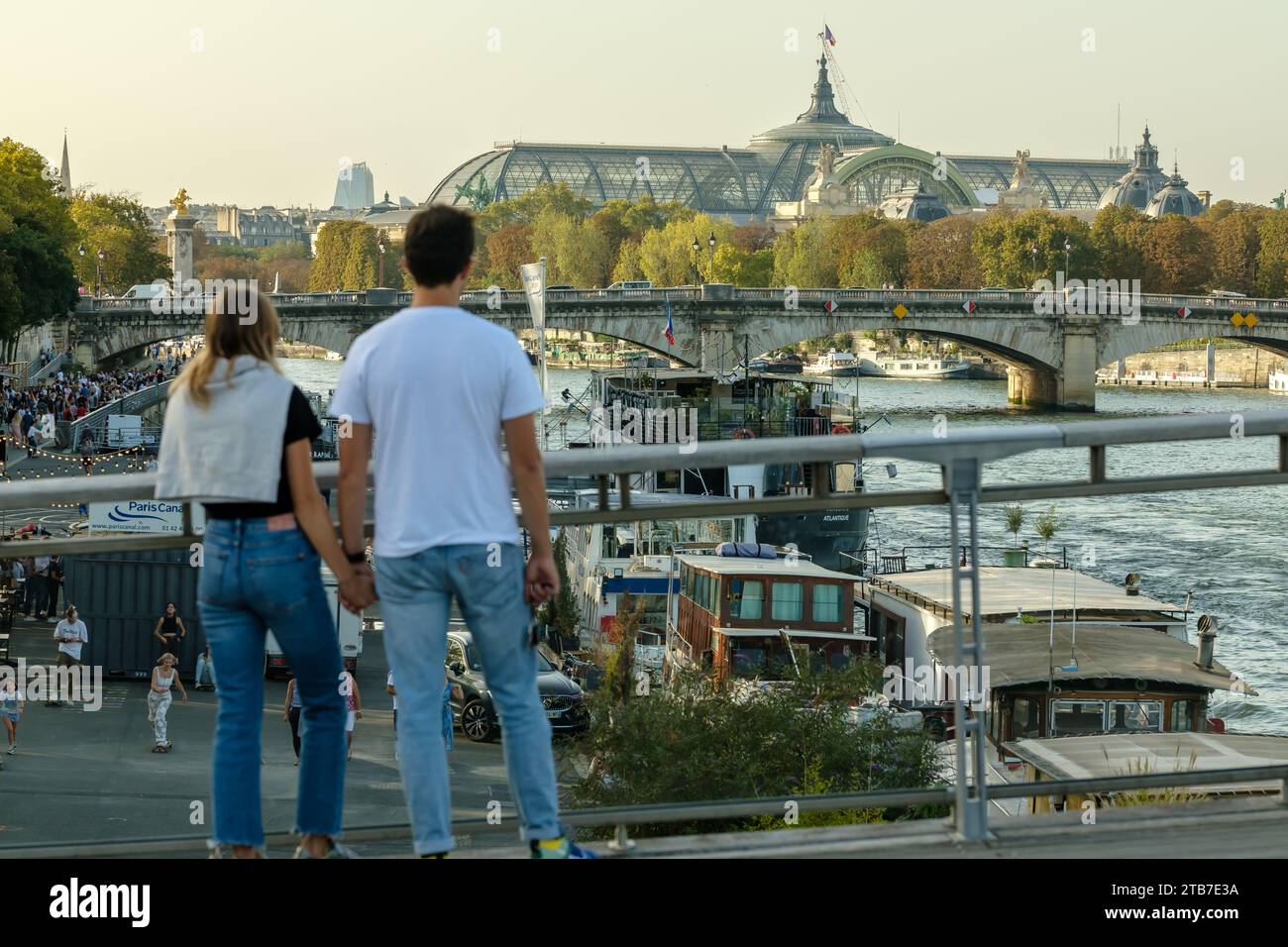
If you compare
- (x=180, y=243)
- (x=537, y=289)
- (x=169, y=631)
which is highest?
(x=180, y=243)

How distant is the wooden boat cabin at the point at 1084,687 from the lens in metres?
13.3

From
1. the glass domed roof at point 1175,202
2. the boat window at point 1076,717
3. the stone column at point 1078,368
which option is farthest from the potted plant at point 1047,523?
the glass domed roof at point 1175,202

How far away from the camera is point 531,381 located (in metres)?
3.35

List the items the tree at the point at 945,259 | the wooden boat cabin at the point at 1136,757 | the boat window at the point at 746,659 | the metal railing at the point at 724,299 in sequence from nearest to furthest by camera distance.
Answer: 1. the wooden boat cabin at the point at 1136,757
2. the boat window at the point at 746,659
3. the metal railing at the point at 724,299
4. the tree at the point at 945,259

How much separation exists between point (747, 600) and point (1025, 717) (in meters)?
4.39

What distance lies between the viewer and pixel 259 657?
3.59 metres

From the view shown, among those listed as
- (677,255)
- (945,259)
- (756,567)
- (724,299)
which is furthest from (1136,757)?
(677,255)

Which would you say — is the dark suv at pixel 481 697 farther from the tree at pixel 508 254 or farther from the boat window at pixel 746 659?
the tree at pixel 508 254

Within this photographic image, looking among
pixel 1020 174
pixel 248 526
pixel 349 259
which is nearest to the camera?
pixel 248 526

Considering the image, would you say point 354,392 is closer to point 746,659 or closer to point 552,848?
point 552,848

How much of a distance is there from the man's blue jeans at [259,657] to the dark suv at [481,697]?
10.0m

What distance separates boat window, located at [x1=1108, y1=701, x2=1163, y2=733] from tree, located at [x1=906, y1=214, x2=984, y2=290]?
233 ft

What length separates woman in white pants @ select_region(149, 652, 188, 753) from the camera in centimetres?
1218
